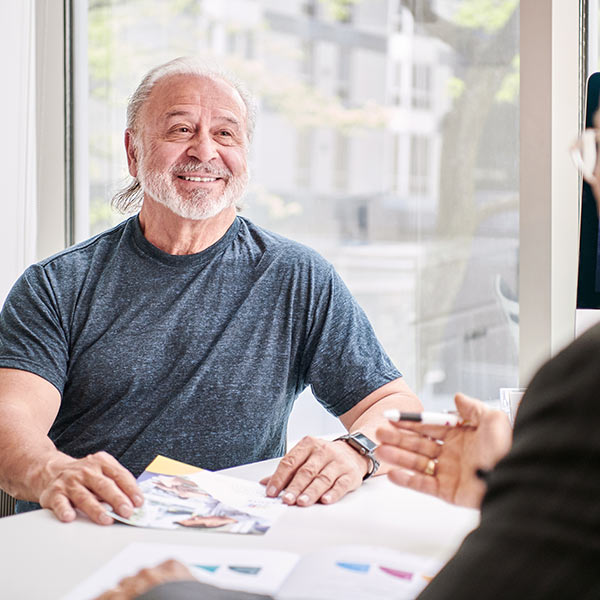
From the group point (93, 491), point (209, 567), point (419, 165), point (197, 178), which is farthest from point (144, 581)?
point (419, 165)

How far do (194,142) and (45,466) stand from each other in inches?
35.3

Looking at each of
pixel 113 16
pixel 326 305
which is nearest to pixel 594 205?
→ pixel 326 305

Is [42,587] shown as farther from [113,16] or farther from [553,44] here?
[113,16]

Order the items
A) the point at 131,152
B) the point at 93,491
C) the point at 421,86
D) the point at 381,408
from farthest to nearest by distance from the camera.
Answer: the point at 421,86
the point at 131,152
the point at 381,408
the point at 93,491

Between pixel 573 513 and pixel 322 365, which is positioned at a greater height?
pixel 573 513

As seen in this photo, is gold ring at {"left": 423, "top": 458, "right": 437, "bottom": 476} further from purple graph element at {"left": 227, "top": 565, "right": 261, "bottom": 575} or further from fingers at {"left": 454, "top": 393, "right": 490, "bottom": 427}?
purple graph element at {"left": 227, "top": 565, "right": 261, "bottom": 575}

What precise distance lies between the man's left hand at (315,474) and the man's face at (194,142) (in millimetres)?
742

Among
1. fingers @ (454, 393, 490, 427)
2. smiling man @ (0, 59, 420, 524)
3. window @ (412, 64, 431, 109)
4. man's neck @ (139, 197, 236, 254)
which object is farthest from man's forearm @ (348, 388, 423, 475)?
window @ (412, 64, 431, 109)

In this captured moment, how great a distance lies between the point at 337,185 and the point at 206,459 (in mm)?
1106

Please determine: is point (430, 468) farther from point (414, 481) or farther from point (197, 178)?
point (197, 178)

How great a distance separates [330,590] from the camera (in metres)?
0.80

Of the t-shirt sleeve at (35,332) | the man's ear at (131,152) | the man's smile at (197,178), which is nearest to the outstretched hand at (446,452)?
the t-shirt sleeve at (35,332)

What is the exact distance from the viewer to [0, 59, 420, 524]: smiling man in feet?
5.18

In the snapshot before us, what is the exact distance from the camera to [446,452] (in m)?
0.99
